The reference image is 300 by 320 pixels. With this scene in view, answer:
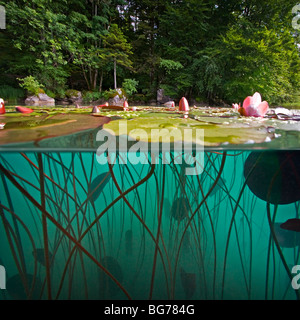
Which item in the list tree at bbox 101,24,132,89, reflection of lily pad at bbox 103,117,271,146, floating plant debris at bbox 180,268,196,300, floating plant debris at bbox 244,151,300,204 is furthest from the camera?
tree at bbox 101,24,132,89

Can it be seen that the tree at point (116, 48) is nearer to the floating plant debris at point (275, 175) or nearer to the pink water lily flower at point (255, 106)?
the pink water lily flower at point (255, 106)

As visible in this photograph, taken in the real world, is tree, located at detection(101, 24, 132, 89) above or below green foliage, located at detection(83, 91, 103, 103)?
above

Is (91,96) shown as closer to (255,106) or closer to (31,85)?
(31,85)

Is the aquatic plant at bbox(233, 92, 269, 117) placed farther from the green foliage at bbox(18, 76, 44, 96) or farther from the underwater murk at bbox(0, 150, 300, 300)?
the green foliage at bbox(18, 76, 44, 96)

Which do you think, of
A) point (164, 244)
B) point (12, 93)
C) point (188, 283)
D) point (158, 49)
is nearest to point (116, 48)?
point (158, 49)

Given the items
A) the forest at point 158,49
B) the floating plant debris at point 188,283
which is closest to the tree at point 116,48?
the forest at point 158,49

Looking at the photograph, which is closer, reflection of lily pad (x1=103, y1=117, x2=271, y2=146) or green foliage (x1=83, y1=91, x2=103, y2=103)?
reflection of lily pad (x1=103, y1=117, x2=271, y2=146)

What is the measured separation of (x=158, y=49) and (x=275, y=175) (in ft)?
23.7

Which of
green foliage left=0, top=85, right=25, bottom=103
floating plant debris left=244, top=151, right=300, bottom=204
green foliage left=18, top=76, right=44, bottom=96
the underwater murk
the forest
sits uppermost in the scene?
the forest

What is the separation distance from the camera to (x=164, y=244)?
2.48 ft

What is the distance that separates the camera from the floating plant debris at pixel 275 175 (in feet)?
1.88

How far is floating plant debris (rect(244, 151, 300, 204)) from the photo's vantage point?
572 millimetres

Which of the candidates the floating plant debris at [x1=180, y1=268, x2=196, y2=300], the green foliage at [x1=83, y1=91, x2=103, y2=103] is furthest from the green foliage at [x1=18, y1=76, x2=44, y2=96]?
the floating plant debris at [x1=180, y1=268, x2=196, y2=300]

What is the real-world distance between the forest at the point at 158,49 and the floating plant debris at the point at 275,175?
558 centimetres
